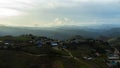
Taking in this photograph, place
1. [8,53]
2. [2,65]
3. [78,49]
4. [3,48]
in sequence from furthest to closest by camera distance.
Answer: [78,49]
[3,48]
[8,53]
[2,65]

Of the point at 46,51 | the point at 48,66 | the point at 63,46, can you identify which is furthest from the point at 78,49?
the point at 48,66

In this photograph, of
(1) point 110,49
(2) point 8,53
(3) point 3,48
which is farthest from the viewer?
(1) point 110,49

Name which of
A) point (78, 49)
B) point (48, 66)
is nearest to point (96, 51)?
point (78, 49)

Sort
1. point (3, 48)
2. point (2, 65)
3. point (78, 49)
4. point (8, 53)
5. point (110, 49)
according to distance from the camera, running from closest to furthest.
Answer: point (2, 65), point (8, 53), point (3, 48), point (78, 49), point (110, 49)

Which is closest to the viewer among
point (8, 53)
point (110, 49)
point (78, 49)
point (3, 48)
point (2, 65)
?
point (2, 65)

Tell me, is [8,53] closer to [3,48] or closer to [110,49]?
[3,48]

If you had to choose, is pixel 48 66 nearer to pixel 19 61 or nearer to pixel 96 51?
pixel 19 61

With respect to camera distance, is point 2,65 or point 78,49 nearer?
point 2,65

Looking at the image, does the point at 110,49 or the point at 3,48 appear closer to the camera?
the point at 3,48

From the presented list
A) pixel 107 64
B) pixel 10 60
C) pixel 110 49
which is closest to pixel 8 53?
pixel 10 60
